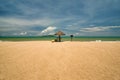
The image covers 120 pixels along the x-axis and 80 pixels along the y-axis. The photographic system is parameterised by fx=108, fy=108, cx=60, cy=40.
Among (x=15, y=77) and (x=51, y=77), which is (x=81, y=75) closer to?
(x=51, y=77)

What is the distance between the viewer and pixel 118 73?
4.31 m

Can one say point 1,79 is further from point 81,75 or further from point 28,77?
point 81,75

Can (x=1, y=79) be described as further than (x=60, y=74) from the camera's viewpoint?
No

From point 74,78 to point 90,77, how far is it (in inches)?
23.7

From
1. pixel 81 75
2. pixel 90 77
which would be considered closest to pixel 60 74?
pixel 81 75

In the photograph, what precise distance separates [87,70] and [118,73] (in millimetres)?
1204

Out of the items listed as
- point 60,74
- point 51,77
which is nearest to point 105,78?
point 60,74

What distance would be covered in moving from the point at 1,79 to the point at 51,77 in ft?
5.72

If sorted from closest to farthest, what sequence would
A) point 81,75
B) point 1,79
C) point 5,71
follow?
point 1,79
point 81,75
point 5,71

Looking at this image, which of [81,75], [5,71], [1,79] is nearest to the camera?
[1,79]

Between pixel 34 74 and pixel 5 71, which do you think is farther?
pixel 5 71

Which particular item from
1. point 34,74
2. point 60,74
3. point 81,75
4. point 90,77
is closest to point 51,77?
point 60,74

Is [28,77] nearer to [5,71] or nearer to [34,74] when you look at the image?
[34,74]

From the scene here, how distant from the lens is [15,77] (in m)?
3.92
